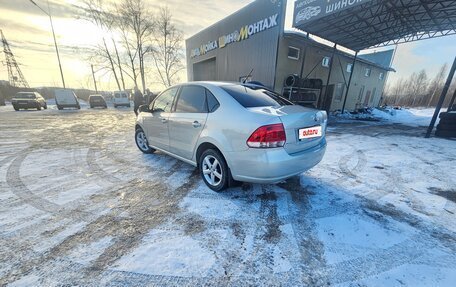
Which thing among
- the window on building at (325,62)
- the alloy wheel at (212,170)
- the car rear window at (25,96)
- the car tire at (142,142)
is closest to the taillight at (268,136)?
the alloy wheel at (212,170)

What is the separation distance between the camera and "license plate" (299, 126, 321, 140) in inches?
103

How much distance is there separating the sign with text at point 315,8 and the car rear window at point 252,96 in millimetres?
8044

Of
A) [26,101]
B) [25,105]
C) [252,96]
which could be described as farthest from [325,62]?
[25,105]

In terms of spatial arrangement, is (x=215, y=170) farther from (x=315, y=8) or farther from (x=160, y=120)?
(x=315, y=8)

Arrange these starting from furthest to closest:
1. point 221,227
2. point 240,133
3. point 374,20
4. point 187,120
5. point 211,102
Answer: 1. point 374,20
2. point 187,120
3. point 211,102
4. point 240,133
5. point 221,227

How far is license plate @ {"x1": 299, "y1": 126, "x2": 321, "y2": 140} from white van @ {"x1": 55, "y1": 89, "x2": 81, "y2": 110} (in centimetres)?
2225

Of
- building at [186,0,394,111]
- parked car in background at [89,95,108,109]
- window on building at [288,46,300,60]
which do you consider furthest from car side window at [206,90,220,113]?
parked car in background at [89,95,108,109]

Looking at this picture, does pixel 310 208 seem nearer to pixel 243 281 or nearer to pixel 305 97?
pixel 243 281

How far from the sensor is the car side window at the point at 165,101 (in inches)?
152

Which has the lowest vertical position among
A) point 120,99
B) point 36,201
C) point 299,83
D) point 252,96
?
point 36,201

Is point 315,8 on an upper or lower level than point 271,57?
upper

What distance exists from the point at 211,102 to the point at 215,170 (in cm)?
106

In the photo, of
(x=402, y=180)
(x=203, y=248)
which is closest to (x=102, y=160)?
(x=203, y=248)

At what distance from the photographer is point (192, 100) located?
3385 mm
